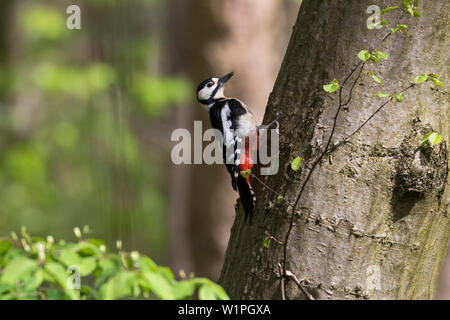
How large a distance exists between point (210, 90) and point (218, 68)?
0.94 meters

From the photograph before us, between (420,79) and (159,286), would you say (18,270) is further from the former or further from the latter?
(420,79)

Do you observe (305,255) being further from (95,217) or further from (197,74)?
(95,217)

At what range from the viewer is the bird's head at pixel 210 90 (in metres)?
3.60

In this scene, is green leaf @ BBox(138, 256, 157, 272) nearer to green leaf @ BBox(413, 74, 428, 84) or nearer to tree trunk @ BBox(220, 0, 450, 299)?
tree trunk @ BBox(220, 0, 450, 299)

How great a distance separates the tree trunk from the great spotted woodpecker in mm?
487

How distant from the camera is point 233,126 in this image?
124 inches

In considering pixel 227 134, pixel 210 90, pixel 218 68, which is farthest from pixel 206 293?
pixel 218 68

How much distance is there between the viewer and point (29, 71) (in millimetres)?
9234

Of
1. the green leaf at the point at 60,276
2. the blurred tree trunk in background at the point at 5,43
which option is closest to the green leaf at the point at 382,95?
the green leaf at the point at 60,276

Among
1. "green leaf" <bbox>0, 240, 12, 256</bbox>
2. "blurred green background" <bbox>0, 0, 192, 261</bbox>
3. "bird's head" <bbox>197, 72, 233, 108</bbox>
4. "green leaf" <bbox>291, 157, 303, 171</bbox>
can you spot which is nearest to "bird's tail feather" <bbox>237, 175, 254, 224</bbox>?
"green leaf" <bbox>291, 157, 303, 171</bbox>

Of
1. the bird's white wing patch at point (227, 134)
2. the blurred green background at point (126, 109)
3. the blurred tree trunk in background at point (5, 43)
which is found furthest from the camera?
the blurred tree trunk in background at point (5, 43)

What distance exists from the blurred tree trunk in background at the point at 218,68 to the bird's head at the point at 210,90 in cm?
68

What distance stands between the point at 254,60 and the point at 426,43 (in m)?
2.98

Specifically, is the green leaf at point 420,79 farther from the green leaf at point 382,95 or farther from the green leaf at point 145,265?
the green leaf at point 145,265
